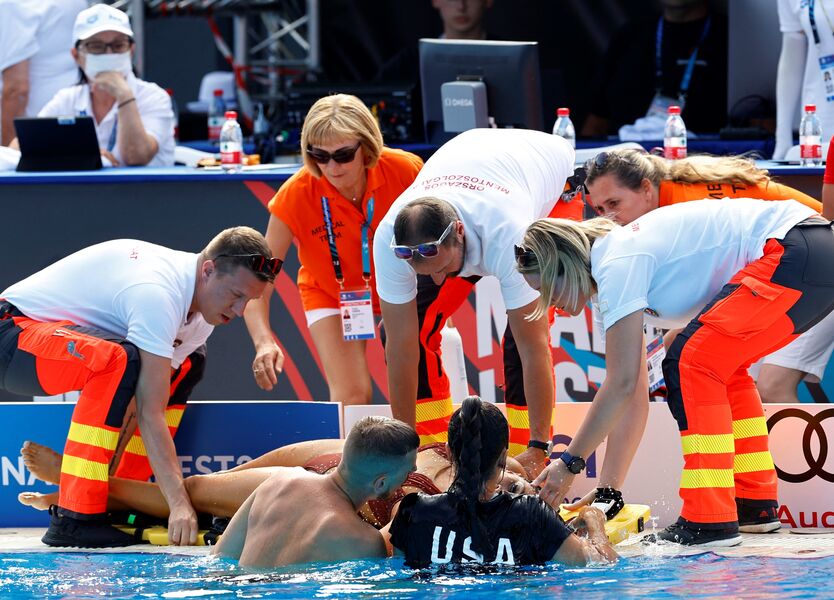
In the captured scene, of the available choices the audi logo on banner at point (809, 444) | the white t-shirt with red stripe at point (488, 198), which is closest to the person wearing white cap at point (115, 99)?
the white t-shirt with red stripe at point (488, 198)

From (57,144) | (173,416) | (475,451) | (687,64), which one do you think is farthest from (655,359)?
(687,64)

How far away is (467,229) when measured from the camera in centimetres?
483

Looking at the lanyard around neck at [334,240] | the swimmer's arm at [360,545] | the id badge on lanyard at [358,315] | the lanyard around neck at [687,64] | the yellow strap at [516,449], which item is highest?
the lanyard around neck at [687,64]

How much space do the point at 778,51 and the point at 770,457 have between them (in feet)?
13.9

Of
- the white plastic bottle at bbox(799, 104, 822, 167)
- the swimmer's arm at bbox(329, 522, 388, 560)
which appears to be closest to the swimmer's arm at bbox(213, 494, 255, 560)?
the swimmer's arm at bbox(329, 522, 388, 560)

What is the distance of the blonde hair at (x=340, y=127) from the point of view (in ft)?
18.2

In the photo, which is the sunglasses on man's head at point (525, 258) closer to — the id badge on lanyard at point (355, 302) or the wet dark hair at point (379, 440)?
the wet dark hair at point (379, 440)

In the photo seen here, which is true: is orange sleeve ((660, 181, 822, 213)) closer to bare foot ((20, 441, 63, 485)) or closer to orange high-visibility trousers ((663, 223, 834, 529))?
orange high-visibility trousers ((663, 223, 834, 529))

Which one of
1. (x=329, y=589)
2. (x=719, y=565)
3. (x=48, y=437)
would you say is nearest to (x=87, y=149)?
(x=48, y=437)

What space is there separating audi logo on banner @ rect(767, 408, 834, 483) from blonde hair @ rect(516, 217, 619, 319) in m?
1.25

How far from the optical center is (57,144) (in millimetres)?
7230

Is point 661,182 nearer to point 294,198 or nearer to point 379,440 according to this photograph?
point 294,198

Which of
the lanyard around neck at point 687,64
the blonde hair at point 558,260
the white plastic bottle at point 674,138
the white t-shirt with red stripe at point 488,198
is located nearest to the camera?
the blonde hair at point 558,260

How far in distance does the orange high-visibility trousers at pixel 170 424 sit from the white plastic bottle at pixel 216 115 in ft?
13.9
